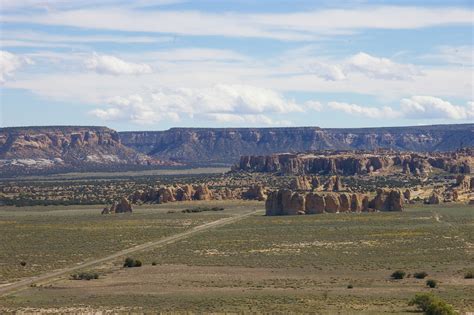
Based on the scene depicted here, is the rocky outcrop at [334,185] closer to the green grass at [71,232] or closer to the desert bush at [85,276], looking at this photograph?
the green grass at [71,232]

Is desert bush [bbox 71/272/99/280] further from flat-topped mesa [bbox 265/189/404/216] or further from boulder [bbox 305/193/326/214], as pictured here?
boulder [bbox 305/193/326/214]

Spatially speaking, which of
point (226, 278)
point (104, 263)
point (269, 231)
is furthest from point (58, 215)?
point (226, 278)

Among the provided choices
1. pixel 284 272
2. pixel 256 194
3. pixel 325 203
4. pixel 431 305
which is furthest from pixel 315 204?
pixel 431 305

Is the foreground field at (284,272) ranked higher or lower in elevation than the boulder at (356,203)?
lower

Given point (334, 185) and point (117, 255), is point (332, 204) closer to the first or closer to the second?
point (334, 185)

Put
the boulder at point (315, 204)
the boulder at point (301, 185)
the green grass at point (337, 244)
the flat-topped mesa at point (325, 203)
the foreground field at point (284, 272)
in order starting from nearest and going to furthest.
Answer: the foreground field at point (284, 272)
the green grass at point (337, 244)
the flat-topped mesa at point (325, 203)
the boulder at point (315, 204)
the boulder at point (301, 185)

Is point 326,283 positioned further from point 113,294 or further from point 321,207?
point 321,207

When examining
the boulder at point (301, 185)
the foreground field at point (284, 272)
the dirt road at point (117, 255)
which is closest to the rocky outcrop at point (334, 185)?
the boulder at point (301, 185)
